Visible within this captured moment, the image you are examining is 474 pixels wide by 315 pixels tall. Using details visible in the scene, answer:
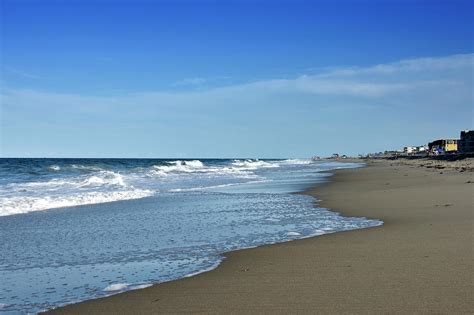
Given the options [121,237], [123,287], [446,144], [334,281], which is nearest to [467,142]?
[446,144]

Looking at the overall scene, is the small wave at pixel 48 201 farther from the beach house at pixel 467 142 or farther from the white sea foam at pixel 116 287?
the beach house at pixel 467 142

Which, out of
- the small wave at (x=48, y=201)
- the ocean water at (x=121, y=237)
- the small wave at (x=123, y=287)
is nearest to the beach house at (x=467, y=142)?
the small wave at (x=48, y=201)

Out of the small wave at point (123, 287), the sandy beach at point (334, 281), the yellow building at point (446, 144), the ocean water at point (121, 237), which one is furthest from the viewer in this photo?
the yellow building at point (446, 144)

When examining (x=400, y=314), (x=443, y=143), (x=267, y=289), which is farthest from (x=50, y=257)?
(x=443, y=143)

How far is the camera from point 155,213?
43.4ft

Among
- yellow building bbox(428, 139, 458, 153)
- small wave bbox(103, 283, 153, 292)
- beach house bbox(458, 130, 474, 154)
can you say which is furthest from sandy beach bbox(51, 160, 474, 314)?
yellow building bbox(428, 139, 458, 153)

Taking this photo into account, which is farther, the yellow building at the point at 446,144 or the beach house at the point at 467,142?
the yellow building at the point at 446,144

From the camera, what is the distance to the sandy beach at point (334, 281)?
4.60 meters

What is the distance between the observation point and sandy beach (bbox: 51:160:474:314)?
460 cm

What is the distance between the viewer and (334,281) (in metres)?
5.41

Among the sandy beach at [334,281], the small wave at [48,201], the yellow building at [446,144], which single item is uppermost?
the yellow building at [446,144]

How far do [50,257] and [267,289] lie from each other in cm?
397

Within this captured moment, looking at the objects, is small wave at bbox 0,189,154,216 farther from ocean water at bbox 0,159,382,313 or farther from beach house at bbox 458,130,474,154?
beach house at bbox 458,130,474,154

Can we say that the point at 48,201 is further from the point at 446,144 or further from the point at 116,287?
the point at 446,144
